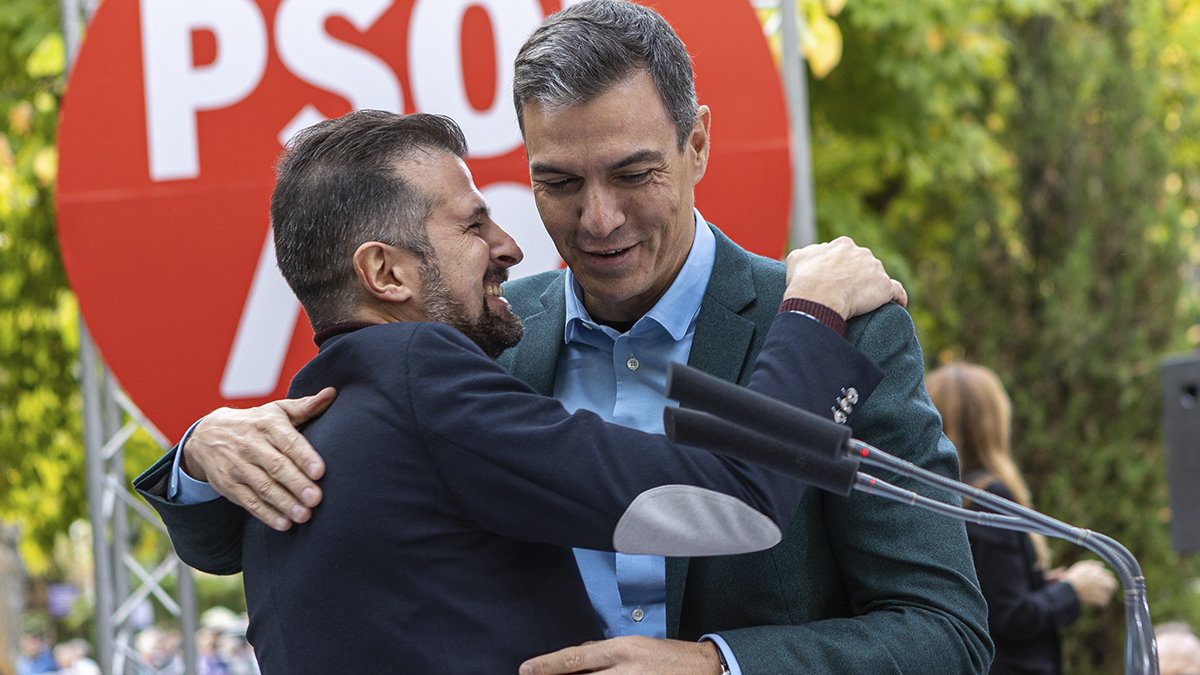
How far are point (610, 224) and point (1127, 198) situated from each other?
351 inches

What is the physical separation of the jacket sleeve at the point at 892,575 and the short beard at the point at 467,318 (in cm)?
51

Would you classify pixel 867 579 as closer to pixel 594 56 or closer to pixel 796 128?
pixel 594 56

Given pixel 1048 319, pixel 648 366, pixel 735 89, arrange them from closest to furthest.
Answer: pixel 648 366 < pixel 735 89 < pixel 1048 319

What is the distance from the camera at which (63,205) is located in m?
5.02

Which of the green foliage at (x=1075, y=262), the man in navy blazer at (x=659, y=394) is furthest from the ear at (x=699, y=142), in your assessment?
the green foliage at (x=1075, y=262)

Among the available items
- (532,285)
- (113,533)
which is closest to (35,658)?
(113,533)

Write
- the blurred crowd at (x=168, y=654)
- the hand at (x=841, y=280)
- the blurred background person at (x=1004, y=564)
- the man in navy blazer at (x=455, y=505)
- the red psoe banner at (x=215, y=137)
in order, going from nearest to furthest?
the man in navy blazer at (x=455, y=505)
the hand at (x=841, y=280)
the red psoe banner at (x=215, y=137)
the blurred background person at (x=1004, y=564)
the blurred crowd at (x=168, y=654)

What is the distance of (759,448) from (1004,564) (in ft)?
13.6

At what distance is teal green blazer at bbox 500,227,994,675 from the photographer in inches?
85.0

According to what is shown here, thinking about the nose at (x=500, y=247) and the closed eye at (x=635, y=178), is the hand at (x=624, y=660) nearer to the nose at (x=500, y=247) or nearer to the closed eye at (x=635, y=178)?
the nose at (x=500, y=247)

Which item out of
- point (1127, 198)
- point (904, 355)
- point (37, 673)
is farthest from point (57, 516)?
point (37, 673)

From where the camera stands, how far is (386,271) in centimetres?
226

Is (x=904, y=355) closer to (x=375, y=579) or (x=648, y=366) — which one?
(x=648, y=366)

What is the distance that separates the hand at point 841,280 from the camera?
2229 millimetres
